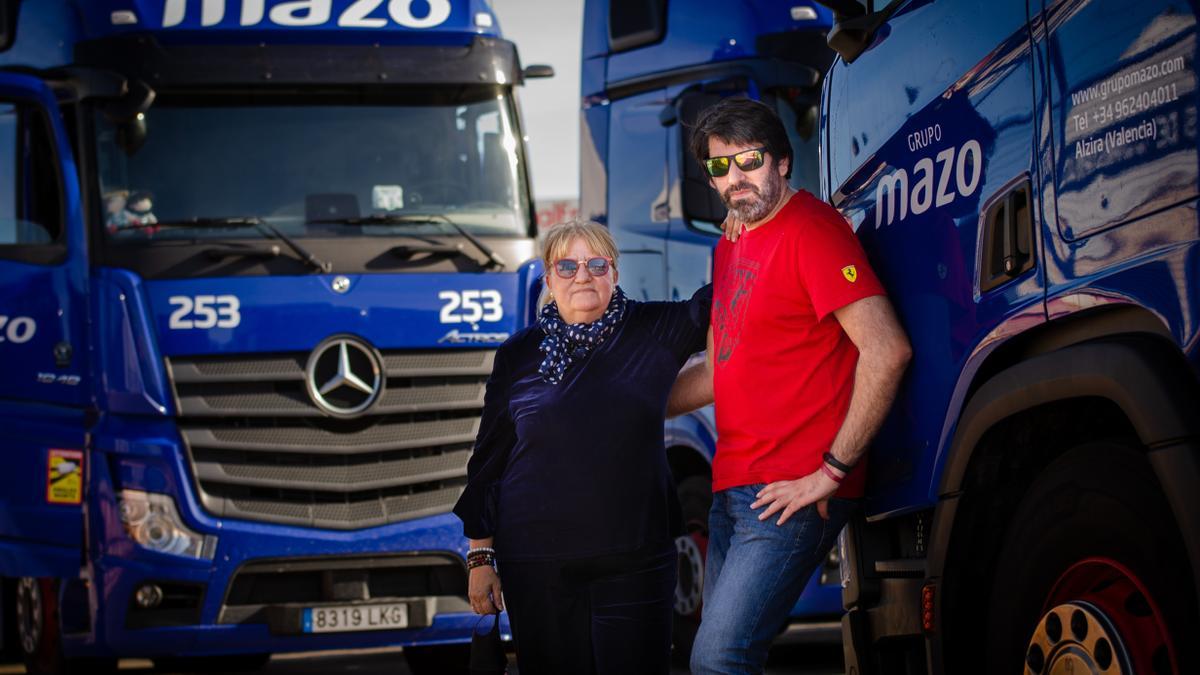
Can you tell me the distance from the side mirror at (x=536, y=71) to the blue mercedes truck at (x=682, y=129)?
0.32 metres

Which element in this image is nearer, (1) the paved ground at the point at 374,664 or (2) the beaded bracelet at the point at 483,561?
(2) the beaded bracelet at the point at 483,561

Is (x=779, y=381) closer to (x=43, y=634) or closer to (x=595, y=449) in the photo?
(x=595, y=449)

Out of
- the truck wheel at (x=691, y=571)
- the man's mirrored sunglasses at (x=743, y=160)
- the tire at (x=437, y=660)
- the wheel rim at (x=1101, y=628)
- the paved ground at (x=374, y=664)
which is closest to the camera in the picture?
the wheel rim at (x=1101, y=628)

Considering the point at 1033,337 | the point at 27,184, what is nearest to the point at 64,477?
the point at 27,184

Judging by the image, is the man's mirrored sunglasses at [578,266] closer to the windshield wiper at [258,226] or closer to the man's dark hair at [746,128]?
the man's dark hair at [746,128]

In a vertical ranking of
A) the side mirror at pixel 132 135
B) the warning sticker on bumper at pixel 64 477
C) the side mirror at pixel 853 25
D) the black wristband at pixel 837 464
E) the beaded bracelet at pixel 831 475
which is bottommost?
the warning sticker on bumper at pixel 64 477

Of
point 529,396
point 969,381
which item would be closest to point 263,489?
point 529,396

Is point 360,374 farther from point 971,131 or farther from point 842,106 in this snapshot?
point 971,131

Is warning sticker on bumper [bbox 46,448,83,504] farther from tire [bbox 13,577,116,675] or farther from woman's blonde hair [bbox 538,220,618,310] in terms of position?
woman's blonde hair [bbox 538,220,618,310]

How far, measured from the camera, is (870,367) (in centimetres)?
382

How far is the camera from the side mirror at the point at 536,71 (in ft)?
28.5

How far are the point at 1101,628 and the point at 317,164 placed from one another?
5.55 m

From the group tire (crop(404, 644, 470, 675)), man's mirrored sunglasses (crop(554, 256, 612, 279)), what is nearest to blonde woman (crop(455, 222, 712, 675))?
man's mirrored sunglasses (crop(554, 256, 612, 279))

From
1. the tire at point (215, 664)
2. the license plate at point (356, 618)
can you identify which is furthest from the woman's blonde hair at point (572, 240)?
the tire at point (215, 664)
